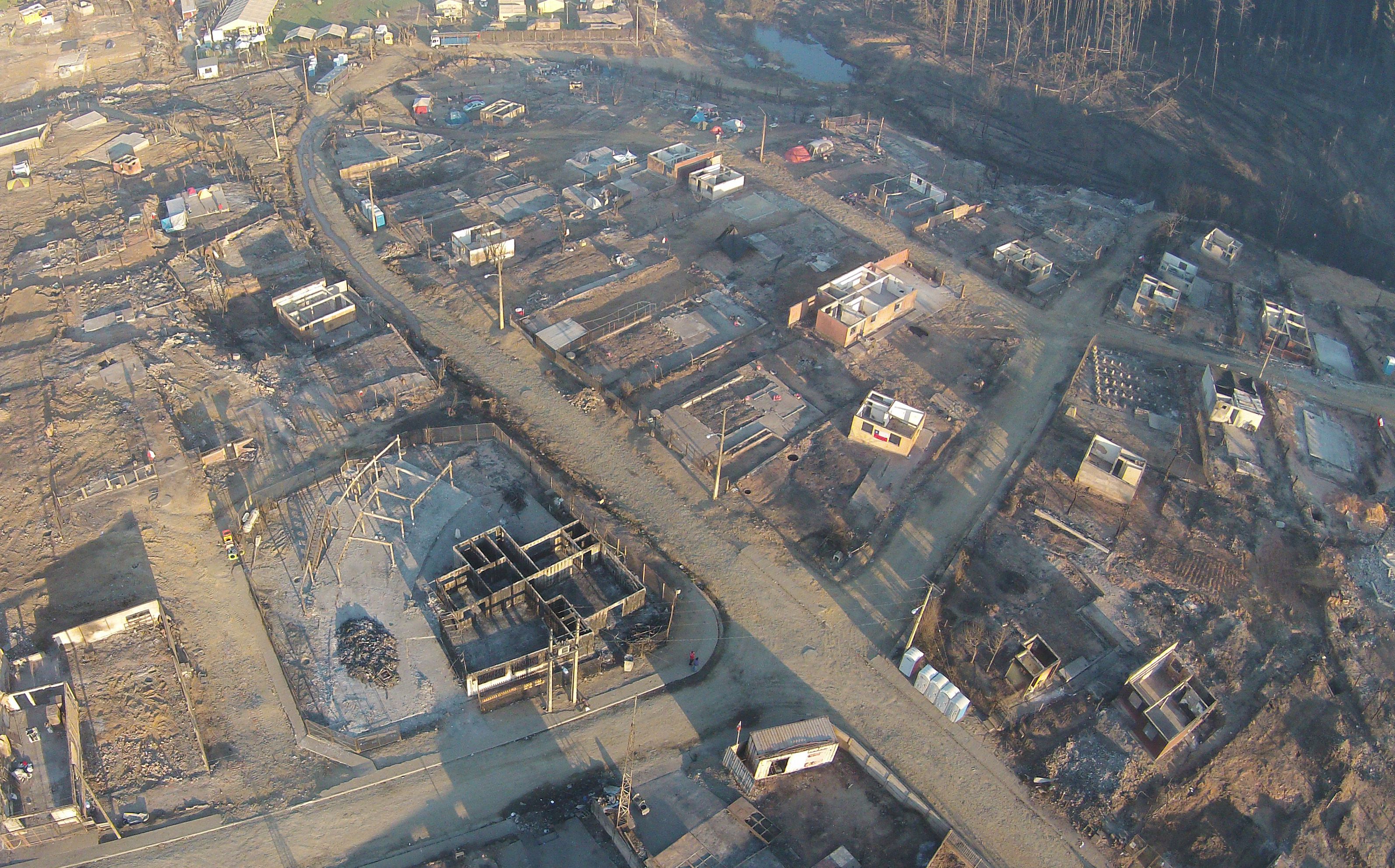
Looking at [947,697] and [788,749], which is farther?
[947,697]

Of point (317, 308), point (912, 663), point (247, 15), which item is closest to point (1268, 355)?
point (912, 663)

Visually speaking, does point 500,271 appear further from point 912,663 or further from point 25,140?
point 25,140

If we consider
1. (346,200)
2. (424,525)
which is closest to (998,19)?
(346,200)

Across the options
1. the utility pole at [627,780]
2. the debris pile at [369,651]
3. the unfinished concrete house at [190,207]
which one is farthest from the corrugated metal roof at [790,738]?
the unfinished concrete house at [190,207]

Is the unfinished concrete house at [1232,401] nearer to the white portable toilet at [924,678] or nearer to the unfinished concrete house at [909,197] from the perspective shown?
the unfinished concrete house at [909,197]

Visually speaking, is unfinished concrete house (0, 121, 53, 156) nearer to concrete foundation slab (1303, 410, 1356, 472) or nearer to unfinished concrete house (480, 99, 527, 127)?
unfinished concrete house (480, 99, 527, 127)

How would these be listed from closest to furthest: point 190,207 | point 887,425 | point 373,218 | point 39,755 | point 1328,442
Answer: point 39,755, point 887,425, point 1328,442, point 373,218, point 190,207
